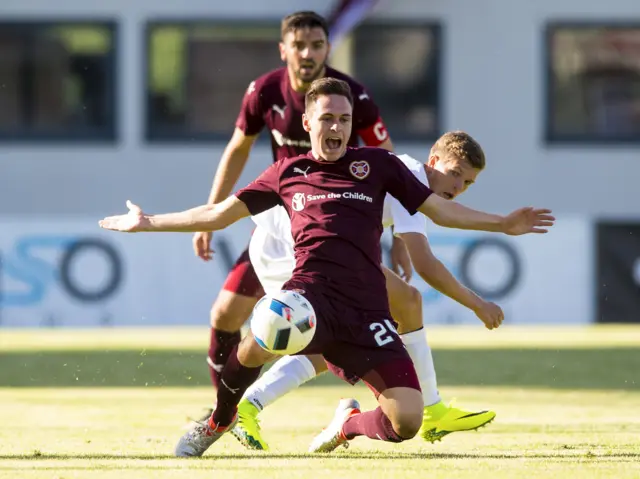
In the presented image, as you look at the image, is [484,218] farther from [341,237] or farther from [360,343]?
[360,343]

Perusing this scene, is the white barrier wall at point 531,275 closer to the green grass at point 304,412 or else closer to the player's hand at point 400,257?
the green grass at point 304,412

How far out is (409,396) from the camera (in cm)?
618

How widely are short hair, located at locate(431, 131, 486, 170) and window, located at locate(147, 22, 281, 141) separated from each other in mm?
11569

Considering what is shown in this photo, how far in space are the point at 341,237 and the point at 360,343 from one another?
442mm

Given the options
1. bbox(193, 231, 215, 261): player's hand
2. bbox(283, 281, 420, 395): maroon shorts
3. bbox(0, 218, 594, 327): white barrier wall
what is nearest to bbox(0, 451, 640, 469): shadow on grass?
bbox(283, 281, 420, 395): maroon shorts

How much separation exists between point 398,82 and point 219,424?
1230 centimetres

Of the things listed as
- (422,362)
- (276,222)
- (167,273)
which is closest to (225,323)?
(276,222)

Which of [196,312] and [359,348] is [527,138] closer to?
[196,312]

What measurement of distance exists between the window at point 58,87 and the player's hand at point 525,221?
13101 mm

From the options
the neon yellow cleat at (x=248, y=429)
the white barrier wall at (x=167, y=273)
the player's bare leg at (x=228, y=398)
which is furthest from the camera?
the white barrier wall at (x=167, y=273)

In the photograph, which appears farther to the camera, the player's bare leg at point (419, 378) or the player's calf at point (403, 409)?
the player's bare leg at point (419, 378)

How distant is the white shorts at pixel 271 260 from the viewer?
736 cm

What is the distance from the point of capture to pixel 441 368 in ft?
39.8

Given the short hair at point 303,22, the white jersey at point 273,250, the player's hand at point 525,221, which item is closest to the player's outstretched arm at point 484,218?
the player's hand at point 525,221
